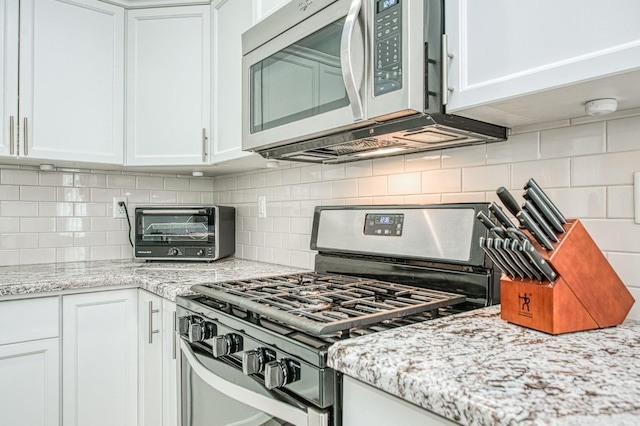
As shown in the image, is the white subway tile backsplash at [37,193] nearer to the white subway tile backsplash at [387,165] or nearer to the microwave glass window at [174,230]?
the microwave glass window at [174,230]

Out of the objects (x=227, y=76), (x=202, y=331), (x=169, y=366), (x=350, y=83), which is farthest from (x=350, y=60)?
(x=169, y=366)

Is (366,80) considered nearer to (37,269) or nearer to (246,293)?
(246,293)

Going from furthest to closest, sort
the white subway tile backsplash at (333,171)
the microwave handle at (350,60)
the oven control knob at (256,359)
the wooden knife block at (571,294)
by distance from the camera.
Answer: the white subway tile backsplash at (333,171)
the microwave handle at (350,60)
the oven control knob at (256,359)
the wooden knife block at (571,294)

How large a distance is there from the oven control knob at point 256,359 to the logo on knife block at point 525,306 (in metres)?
0.54

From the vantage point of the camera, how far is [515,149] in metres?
1.21

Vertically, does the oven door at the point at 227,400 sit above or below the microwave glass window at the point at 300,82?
below

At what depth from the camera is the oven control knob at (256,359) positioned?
0.96 metres

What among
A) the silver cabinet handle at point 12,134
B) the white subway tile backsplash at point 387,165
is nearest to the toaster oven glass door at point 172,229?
the silver cabinet handle at point 12,134

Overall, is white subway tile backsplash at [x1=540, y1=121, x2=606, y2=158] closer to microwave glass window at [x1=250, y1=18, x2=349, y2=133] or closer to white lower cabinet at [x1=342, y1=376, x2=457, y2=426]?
microwave glass window at [x1=250, y1=18, x2=349, y2=133]

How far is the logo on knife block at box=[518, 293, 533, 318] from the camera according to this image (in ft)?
2.88

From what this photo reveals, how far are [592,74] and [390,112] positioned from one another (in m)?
0.41

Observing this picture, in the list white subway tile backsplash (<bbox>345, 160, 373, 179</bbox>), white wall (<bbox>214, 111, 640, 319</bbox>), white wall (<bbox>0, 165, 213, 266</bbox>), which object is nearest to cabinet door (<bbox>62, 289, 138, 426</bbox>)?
white wall (<bbox>0, 165, 213, 266</bbox>)

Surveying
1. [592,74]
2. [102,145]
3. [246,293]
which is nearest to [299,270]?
[246,293]

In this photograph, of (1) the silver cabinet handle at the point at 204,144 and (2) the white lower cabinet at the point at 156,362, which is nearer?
(2) the white lower cabinet at the point at 156,362
